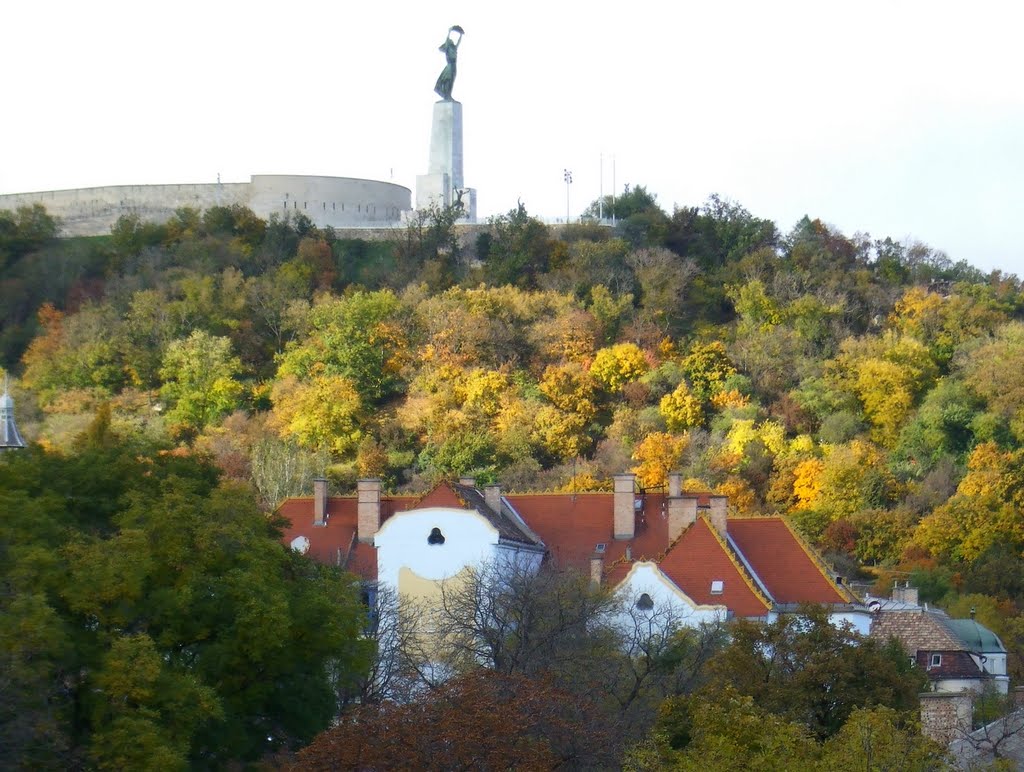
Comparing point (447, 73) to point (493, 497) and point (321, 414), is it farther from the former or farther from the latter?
point (493, 497)

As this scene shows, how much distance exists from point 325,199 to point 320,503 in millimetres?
39969

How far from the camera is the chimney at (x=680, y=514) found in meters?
45.2

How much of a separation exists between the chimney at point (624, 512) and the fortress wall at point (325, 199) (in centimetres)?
4066

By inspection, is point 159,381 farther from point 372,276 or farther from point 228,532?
point 228,532

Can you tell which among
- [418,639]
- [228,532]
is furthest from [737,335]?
[228,532]

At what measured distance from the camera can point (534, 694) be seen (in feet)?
84.8

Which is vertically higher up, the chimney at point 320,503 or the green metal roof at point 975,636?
the chimney at point 320,503

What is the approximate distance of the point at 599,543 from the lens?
45938 mm

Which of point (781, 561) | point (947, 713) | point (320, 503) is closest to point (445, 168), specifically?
point (320, 503)

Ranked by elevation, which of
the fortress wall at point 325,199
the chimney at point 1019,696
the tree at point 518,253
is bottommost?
the chimney at point 1019,696

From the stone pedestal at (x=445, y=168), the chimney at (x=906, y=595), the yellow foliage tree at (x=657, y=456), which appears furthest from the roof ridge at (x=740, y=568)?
the stone pedestal at (x=445, y=168)

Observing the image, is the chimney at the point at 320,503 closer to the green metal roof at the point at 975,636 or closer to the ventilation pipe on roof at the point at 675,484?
the ventilation pipe on roof at the point at 675,484

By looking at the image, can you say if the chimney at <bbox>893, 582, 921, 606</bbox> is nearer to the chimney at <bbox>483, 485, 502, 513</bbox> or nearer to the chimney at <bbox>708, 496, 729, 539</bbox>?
the chimney at <bbox>708, 496, 729, 539</bbox>

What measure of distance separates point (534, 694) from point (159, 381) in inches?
1893
